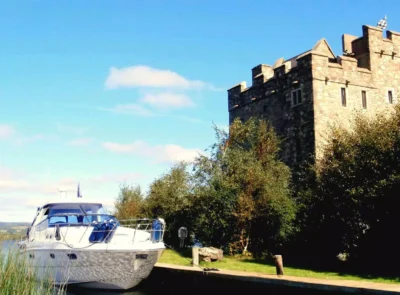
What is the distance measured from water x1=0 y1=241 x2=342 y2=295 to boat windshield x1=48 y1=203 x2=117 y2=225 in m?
2.76

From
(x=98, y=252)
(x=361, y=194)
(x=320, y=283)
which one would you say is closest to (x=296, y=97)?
(x=361, y=194)

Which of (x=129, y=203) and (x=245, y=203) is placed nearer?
(x=245, y=203)

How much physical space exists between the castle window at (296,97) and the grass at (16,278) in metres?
19.6

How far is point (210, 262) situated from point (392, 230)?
7.02 metres

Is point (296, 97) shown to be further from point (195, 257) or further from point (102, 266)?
point (102, 266)

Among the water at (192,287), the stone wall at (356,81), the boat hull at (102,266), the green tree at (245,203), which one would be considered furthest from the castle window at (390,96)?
the boat hull at (102,266)

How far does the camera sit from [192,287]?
16000 millimetres

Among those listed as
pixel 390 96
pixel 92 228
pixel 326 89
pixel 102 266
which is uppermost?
pixel 390 96

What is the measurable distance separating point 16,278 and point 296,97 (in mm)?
20381

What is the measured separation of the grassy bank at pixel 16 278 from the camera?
905cm

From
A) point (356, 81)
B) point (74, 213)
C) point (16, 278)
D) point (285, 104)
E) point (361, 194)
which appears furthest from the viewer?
point (285, 104)

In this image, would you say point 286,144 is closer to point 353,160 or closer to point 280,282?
point 353,160

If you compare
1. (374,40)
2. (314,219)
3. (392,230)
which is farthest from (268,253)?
(374,40)

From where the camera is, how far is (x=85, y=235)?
1684cm
